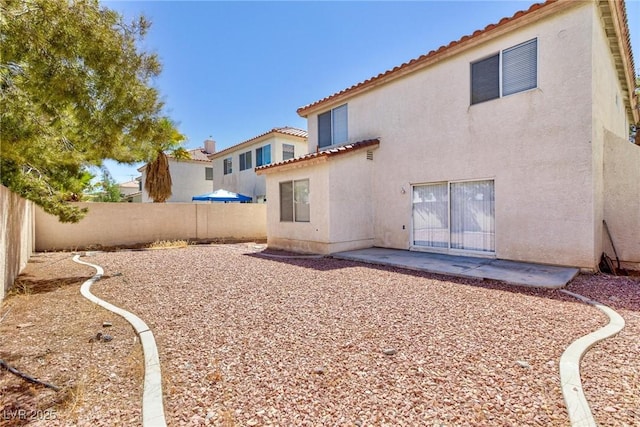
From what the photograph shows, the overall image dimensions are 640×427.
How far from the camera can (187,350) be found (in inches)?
176

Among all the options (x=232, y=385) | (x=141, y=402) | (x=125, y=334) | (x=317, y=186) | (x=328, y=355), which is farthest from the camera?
(x=317, y=186)

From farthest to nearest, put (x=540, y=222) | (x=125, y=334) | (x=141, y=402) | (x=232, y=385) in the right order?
(x=540, y=222)
(x=125, y=334)
(x=232, y=385)
(x=141, y=402)

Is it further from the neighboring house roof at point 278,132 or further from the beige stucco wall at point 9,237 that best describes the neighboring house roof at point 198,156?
the beige stucco wall at point 9,237

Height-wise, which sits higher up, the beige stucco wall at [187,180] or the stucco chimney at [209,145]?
the stucco chimney at [209,145]

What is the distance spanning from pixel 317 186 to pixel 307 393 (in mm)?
10019

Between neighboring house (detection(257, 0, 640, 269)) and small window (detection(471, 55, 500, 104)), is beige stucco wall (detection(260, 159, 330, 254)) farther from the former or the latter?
small window (detection(471, 55, 500, 104))

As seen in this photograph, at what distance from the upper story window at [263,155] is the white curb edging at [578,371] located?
833 inches

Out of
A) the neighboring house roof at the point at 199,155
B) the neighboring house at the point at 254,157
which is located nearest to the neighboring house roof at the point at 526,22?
the neighboring house at the point at 254,157

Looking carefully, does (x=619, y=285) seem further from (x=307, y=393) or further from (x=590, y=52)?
(x=307, y=393)

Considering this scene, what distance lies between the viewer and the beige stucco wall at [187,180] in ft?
104

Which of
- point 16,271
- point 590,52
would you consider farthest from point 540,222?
point 16,271

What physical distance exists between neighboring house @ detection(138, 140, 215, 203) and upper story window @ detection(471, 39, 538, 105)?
1085 inches

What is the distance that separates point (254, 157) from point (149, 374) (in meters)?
22.9

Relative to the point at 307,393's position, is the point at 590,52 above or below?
above
